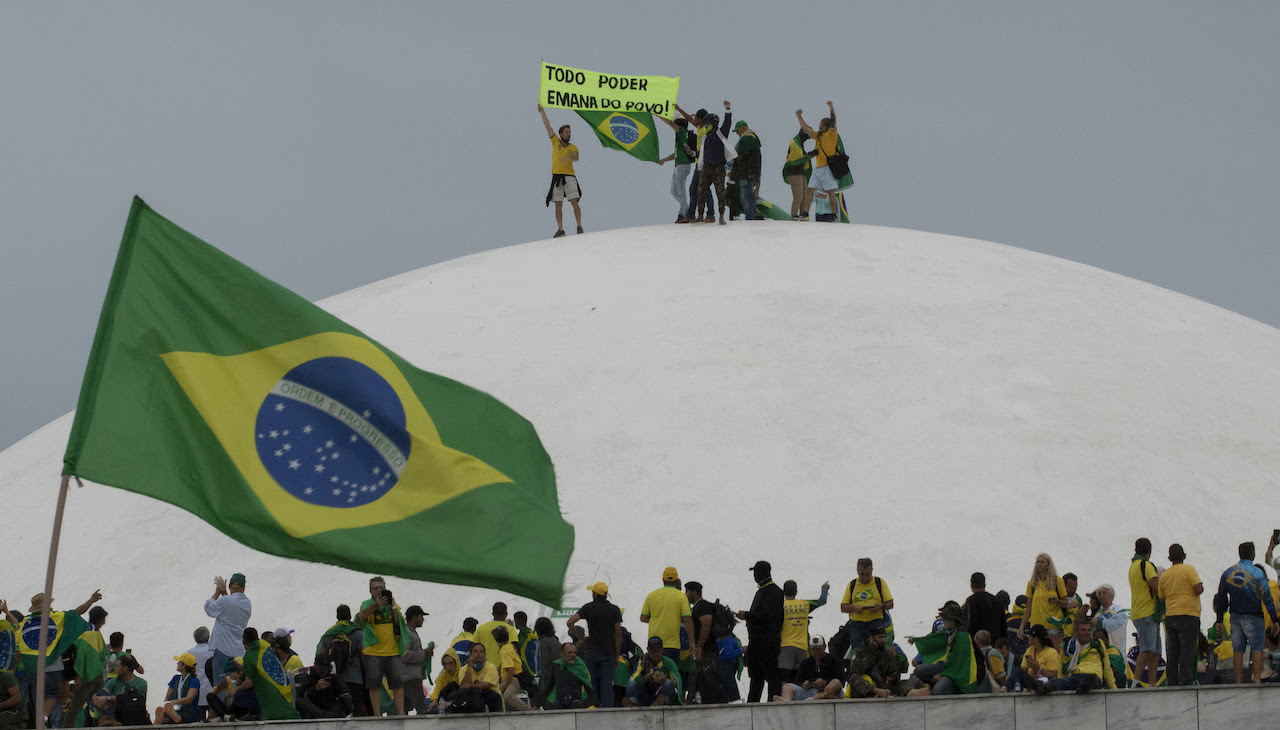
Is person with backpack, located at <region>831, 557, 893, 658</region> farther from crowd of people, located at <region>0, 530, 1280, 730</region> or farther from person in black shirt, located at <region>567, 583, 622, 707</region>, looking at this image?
person in black shirt, located at <region>567, 583, 622, 707</region>

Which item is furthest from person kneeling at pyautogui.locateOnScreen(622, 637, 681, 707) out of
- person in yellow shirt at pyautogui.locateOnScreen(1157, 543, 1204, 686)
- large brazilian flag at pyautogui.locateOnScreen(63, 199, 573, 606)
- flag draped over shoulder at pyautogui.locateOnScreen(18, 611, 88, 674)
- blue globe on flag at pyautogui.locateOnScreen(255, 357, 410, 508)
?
blue globe on flag at pyautogui.locateOnScreen(255, 357, 410, 508)

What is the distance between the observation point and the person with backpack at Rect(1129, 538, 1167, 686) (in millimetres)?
11109

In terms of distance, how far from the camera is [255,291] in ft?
24.3

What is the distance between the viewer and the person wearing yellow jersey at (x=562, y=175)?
19.5 m

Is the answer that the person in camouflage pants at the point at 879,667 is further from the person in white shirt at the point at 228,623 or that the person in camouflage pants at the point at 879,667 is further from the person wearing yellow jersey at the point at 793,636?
the person in white shirt at the point at 228,623

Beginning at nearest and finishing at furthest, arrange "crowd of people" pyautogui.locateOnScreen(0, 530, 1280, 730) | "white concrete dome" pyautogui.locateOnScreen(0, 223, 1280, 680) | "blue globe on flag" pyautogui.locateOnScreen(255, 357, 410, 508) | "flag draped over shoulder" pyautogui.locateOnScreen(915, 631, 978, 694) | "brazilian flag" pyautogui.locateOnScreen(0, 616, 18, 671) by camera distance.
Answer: "blue globe on flag" pyautogui.locateOnScreen(255, 357, 410, 508) < "flag draped over shoulder" pyautogui.locateOnScreen(915, 631, 978, 694) < "crowd of people" pyautogui.locateOnScreen(0, 530, 1280, 730) < "brazilian flag" pyautogui.locateOnScreen(0, 616, 18, 671) < "white concrete dome" pyautogui.locateOnScreen(0, 223, 1280, 680)

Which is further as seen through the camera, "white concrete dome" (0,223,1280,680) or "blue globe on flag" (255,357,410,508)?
"white concrete dome" (0,223,1280,680)

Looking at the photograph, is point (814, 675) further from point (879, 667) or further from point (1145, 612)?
point (1145, 612)

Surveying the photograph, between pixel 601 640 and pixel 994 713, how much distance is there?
2.83 m

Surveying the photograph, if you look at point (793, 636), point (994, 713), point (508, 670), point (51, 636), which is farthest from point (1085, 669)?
point (51, 636)

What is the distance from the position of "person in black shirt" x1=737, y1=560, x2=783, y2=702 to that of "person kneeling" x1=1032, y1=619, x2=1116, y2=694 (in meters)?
2.12

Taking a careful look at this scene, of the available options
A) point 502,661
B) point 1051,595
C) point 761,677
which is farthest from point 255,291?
point 1051,595

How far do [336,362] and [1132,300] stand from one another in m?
14.1

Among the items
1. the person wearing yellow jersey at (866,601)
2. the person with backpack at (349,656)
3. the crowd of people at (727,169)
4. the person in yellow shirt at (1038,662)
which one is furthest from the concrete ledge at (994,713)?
the crowd of people at (727,169)
